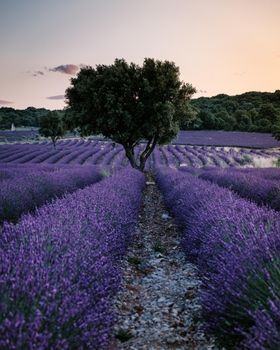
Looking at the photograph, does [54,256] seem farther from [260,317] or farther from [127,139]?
[127,139]

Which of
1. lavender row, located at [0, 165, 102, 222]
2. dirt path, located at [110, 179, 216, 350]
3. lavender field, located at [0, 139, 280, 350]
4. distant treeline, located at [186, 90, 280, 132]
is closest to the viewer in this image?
lavender field, located at [0, 139, 280, 350]

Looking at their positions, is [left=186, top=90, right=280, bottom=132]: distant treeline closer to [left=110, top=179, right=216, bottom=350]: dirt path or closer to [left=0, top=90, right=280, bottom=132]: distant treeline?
[left=0, top=90, right=280, bottom=132]: distant treeline

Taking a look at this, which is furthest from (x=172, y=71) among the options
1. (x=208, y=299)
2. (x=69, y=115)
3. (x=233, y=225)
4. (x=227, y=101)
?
(x=227, y=101)

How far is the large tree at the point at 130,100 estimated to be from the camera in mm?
18141

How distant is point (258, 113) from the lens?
6119 cm

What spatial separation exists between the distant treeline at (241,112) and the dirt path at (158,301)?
1826 inches

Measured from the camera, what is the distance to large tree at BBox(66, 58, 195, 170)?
1814cm

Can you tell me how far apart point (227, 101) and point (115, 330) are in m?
72.5

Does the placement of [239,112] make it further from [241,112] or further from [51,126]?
[51,126]

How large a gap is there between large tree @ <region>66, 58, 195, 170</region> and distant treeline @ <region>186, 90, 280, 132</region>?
3223 cm

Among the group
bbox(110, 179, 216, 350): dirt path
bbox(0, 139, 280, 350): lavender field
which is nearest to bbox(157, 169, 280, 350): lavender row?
bbox(0, 139, 280, 350): lavender field

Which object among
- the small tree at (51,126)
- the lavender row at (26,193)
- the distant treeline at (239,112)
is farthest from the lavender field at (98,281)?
the distant treeline at (239,112)

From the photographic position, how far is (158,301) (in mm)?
3799

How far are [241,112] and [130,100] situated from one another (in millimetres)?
47192
